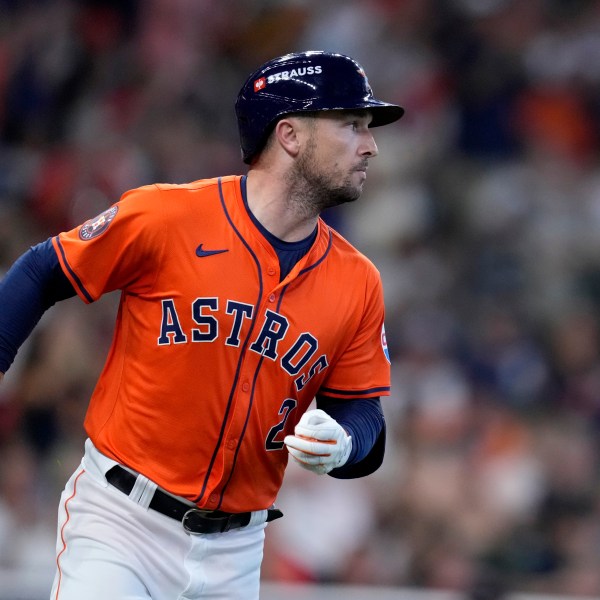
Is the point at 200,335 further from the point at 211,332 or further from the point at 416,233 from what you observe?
the point at 416,233

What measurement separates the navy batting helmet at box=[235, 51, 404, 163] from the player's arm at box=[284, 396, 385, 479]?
79 centimetres

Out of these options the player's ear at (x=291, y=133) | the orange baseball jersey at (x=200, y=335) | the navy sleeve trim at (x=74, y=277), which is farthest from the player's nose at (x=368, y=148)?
the navy sleeve trim at (x=74, y=277)

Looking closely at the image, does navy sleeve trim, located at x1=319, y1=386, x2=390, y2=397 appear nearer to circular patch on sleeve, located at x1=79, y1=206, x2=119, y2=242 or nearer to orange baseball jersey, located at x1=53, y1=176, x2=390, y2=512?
orange baseball jersey, located at x1=53, y1=176, x2=390, y2=512

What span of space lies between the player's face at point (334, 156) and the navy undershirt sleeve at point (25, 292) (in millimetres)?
726

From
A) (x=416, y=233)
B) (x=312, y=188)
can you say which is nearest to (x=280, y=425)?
(x=312, y=188)

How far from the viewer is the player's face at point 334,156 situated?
313 cm

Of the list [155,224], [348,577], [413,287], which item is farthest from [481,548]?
[155,224]

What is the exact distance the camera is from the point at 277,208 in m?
3.20

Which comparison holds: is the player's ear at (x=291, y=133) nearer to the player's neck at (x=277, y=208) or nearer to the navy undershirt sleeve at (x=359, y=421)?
the player's neck at (x=277, y=208)

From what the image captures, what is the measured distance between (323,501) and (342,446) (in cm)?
312

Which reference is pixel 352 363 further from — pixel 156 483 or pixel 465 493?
pixel 465 493

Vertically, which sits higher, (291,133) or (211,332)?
(291,133)

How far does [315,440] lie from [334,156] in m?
0.81

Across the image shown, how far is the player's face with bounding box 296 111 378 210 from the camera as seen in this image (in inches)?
123
